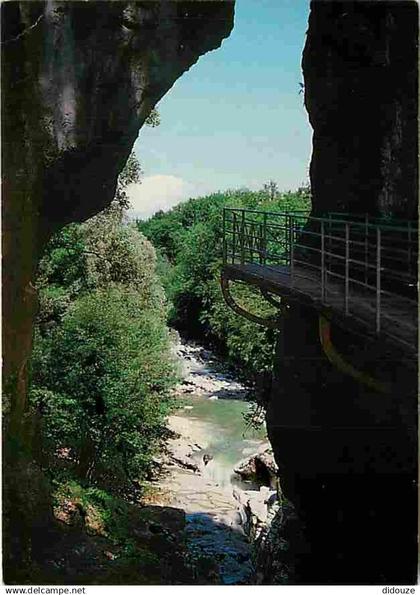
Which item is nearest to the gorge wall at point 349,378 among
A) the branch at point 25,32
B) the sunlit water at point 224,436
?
the branch at point 25,32

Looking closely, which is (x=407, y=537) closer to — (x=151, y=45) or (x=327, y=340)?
(x=327, y=340)

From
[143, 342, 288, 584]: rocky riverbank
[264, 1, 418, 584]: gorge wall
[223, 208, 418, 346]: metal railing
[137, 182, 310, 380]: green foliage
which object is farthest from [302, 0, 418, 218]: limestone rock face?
[143, 342, 288, 584]: rocky riverbank

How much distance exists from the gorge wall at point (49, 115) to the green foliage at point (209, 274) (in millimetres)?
4790

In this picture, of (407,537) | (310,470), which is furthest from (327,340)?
(310,470)

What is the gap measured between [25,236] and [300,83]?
426cm

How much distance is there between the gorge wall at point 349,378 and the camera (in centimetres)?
659

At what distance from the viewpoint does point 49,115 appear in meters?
7.14

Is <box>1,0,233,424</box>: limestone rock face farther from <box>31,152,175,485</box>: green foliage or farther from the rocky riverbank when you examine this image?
the rocky riverbank

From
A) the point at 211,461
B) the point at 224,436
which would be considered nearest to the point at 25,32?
the point at 211,461

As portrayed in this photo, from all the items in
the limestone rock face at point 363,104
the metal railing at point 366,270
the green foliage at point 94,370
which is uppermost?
the limestone rock face at point 363,104

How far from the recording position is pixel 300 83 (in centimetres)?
957

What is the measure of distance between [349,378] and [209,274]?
9376 mm

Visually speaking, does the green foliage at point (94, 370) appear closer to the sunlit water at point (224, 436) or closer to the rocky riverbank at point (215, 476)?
the rocky riverbank at point (215, 476)

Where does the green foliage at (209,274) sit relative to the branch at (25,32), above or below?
below
